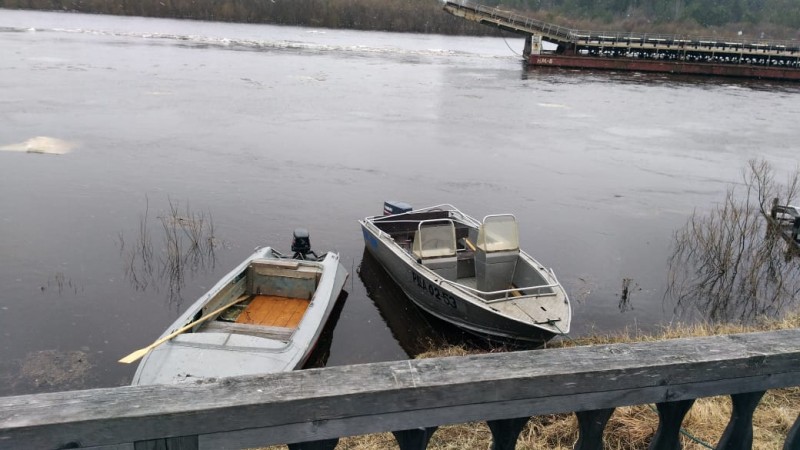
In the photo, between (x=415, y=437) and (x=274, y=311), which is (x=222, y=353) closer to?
(x=274, y=311)

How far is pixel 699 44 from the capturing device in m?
62.2

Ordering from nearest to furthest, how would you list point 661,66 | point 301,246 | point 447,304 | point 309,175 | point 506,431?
point 506,431, point 447,304, point 301,246, point 309,175, point 661,66

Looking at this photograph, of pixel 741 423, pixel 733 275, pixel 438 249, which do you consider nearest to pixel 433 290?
pixel 438 249

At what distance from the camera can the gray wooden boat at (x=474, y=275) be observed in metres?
10.5

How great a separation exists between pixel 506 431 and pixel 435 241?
1017cm

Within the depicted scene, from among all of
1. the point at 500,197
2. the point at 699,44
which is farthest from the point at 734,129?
the point at 699,44

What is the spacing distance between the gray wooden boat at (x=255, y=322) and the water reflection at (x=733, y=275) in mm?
7806

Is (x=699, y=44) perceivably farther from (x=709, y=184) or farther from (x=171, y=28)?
(x=171, y=28)

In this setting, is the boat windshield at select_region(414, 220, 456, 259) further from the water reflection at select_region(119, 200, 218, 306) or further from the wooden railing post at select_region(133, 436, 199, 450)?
the wooden railing post at select_region(133, 436, 199, 450)

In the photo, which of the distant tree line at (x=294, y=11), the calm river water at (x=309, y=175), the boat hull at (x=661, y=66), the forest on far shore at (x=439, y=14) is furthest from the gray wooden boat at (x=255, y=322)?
the forest on far shore at (x=439, y=14)

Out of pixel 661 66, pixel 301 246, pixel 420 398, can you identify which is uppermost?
pixel 661 66

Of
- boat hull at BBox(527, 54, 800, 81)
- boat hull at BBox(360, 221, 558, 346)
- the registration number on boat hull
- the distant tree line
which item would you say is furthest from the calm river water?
the distant tree line

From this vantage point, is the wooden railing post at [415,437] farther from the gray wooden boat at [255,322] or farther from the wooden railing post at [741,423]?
the gray wooden boat at [255,322]

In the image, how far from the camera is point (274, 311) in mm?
11266
